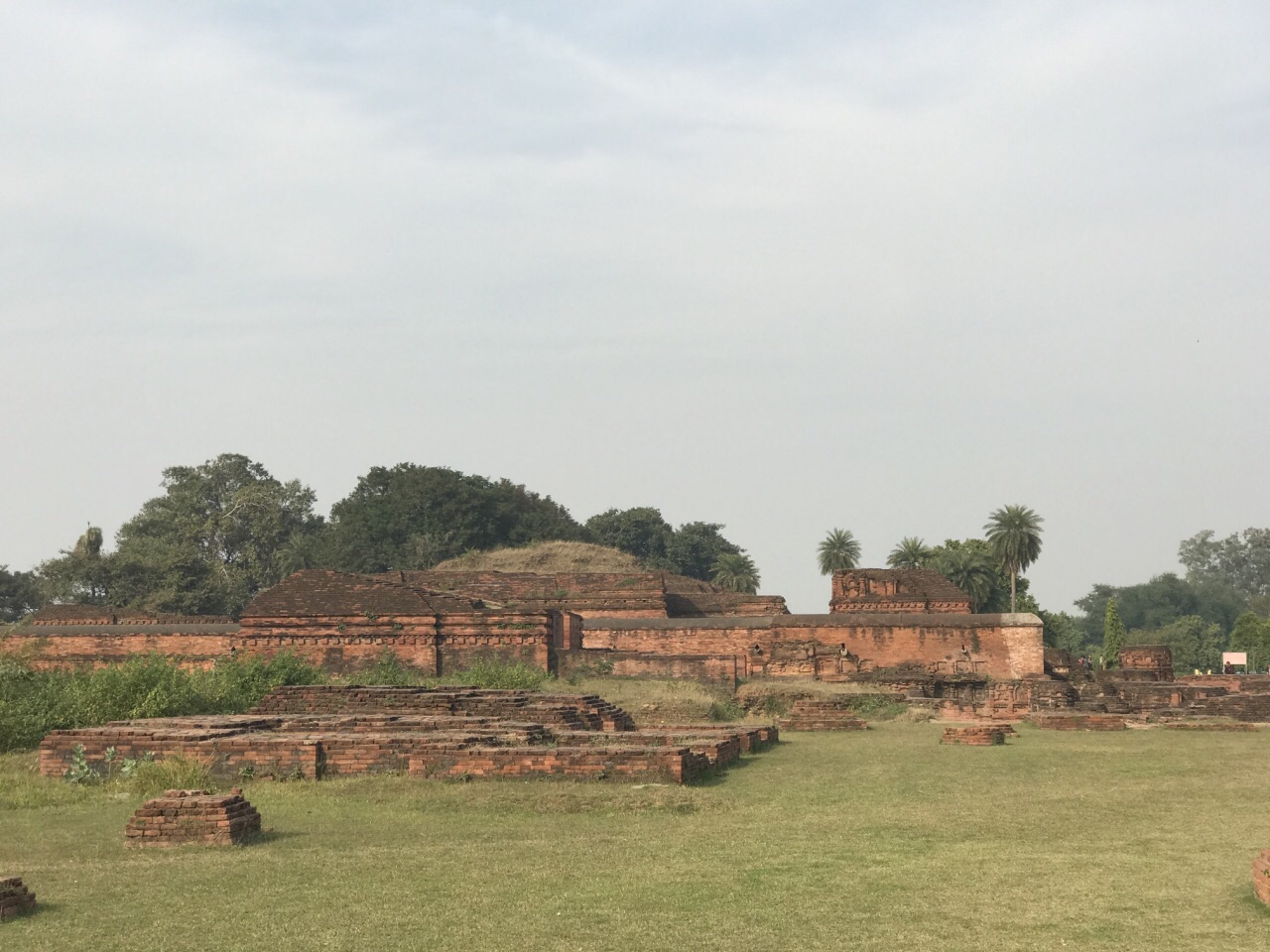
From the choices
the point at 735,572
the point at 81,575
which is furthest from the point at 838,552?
the point at 81,575

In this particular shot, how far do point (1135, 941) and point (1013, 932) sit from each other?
1.67ft

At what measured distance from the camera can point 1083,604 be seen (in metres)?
110

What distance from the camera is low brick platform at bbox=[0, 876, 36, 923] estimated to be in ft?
21.0

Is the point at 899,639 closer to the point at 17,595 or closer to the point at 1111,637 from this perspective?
the point at 1111,637

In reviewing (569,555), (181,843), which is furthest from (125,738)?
(569,555)

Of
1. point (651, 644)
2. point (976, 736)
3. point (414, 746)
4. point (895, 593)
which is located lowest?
point (976, 736)

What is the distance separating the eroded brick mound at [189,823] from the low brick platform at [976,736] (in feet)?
33.0

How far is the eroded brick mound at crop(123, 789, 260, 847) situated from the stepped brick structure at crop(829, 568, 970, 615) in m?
26.4

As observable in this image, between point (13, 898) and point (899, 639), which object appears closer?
point (13, 898)

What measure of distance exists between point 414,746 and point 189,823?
133 inches

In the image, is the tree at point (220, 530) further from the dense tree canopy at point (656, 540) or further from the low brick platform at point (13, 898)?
the low brick platform at point (13, 898)

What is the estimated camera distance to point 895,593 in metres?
34.5

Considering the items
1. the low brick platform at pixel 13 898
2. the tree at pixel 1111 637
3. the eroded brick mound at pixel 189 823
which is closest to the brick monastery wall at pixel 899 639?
the eroded brick mound at pixel 189 823

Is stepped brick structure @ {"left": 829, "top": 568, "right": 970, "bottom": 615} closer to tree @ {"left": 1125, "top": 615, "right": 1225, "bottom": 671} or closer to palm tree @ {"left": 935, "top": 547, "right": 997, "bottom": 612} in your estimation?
palm tree @ {"left": 935, "top": 547, "right": 997, "bottom": 612}
